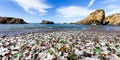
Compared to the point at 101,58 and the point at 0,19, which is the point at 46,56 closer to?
the point at 101,58

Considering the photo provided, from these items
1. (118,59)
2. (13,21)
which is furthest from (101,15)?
(118,59)

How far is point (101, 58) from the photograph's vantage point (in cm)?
418

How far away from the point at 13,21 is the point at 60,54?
10577 cm

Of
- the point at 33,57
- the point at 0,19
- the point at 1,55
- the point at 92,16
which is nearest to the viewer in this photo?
the point at 33,57

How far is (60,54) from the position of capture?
432 cm

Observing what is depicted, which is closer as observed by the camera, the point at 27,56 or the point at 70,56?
the point at 70,56

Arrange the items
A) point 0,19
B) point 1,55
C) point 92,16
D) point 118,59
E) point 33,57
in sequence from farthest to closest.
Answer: point 92,16, point 0,19, point 1,55, point 33,57, point 118,59

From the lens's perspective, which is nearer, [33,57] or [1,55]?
[33,57]

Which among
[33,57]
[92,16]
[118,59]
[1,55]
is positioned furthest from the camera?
[92,16]

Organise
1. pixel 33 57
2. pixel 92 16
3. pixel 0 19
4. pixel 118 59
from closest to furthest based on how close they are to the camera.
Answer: pixel 118 59, pixel 33 57, pixel 0 19, pixel 92 16

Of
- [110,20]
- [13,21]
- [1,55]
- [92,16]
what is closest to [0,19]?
[13,21]

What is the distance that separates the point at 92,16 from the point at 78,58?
11039 cm

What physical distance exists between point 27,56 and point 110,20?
11045cm

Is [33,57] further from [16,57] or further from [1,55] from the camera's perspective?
[1,55]
